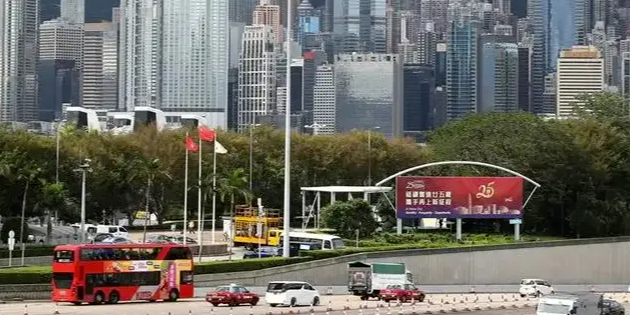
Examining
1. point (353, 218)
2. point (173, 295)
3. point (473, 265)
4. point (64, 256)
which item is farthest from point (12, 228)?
point (64, 256)

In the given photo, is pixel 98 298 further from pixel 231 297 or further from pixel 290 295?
pixel 290 295

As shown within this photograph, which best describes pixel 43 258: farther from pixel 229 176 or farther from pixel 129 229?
pixel 129 229

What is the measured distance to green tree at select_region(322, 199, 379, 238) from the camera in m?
66.8

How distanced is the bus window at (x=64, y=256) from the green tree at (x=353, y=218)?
24785 mm

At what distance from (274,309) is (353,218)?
80.2 ft

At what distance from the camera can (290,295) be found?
44.2 m

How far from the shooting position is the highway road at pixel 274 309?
39.8 meters

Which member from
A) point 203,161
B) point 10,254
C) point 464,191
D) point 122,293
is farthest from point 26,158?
point 122,293

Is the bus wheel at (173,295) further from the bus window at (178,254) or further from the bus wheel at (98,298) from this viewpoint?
the bus wheel at (98,298)

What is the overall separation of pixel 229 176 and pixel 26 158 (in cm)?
1183

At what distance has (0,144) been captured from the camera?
75.2 meters

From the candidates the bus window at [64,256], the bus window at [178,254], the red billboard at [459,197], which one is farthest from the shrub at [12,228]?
the bus window at [64,256]

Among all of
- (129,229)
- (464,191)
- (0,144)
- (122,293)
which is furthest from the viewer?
(129,229)

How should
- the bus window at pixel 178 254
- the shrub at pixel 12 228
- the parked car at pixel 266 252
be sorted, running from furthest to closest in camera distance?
the shrub at pixel 12 228
the parked car at pixel 266 252
the bus window at pixel 178 254
